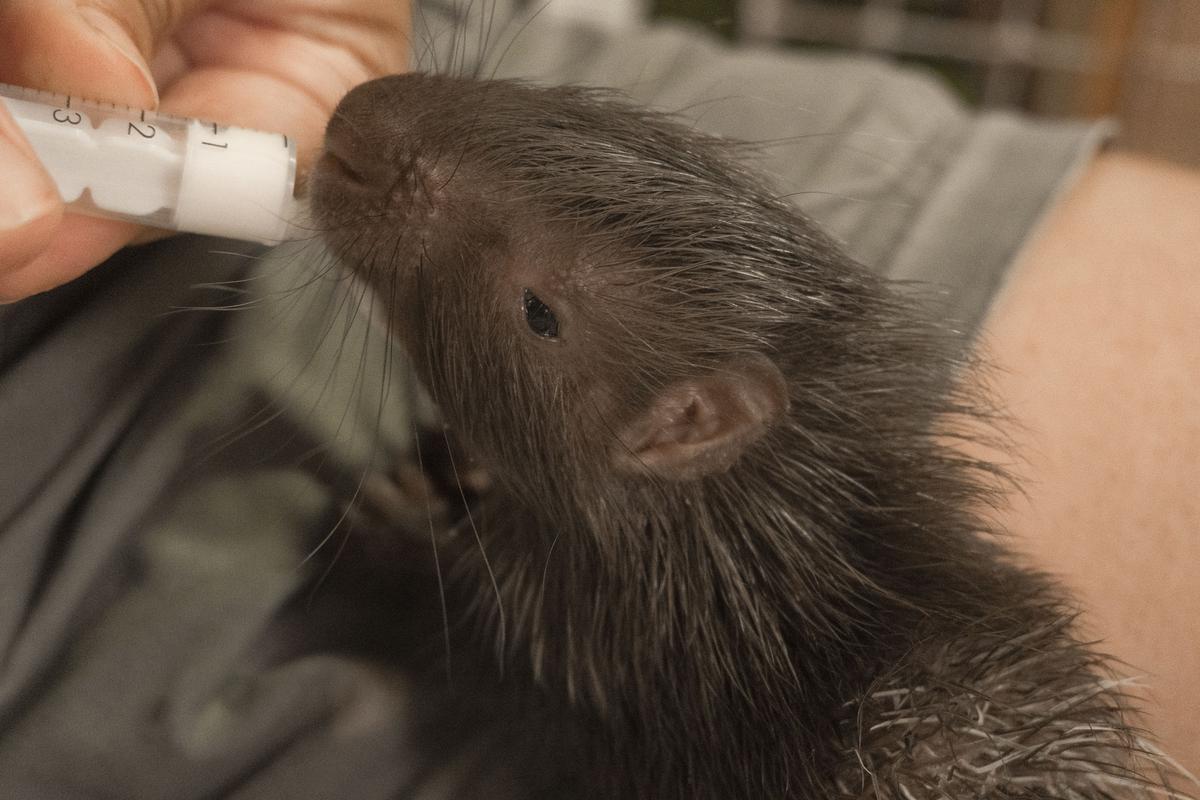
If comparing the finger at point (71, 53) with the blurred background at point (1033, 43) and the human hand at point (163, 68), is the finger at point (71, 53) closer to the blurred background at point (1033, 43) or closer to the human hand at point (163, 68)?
the human hand at point (163, 68)

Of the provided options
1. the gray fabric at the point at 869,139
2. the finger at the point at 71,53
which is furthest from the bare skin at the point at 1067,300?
the gray fabric at the point at 869,139

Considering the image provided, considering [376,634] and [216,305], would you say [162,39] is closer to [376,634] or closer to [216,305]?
[216,305]

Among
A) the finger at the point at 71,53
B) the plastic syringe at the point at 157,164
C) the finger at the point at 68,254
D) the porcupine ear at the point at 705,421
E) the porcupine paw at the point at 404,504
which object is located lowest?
the porcupine paw at the point at 404,504

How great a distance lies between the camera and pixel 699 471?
4.34ft

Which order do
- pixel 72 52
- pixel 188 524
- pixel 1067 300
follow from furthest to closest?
pixel 1067 300
pixel 188 524
pixel 72 52

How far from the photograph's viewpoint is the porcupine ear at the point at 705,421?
49.6 inches

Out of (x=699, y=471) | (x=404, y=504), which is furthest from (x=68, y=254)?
(x=699, y=471)

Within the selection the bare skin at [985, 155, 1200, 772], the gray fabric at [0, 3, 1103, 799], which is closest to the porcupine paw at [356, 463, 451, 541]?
the gray fabric at [0, 3, 1103, 799]

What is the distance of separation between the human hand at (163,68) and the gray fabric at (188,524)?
0.43ft

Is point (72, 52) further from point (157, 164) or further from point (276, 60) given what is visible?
point (276, 60)

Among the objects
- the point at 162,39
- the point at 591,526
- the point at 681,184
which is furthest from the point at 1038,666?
the point at 162,39

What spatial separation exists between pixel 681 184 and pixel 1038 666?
0.70m

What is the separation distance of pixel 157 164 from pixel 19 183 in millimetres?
222

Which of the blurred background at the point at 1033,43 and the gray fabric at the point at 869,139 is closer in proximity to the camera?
the gray fabric at the point at 869,139
